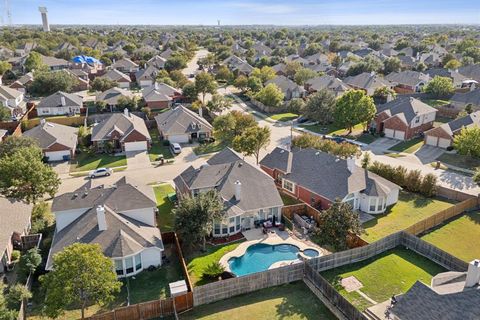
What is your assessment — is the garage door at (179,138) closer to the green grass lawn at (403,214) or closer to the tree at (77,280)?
the green grass lawn at (403,214)

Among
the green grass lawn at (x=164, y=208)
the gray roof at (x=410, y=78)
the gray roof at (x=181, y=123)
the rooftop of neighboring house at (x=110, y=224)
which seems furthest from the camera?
the gray roof at (x=410, y=78)

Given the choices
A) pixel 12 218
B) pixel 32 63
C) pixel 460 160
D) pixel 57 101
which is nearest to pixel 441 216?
pixel 460 160

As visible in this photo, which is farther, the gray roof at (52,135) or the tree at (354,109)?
the tree at (354,109)

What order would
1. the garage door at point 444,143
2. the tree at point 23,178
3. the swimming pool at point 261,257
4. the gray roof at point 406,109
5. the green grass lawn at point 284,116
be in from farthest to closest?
1. the green grass lawn at point 284,116
2. the gray roof at point 406,109
3. the garage door at point 444,143
4. the tree at point 23,178
5. the swimming pool at point 261,257

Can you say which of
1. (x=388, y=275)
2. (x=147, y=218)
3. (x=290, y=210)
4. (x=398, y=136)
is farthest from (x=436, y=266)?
(x=398, y=136)

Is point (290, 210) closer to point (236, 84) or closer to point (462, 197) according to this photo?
point (462, 197)

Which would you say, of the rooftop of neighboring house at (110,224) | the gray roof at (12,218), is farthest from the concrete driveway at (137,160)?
the gray roof at (12,218)

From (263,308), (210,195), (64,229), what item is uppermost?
(210,195)
